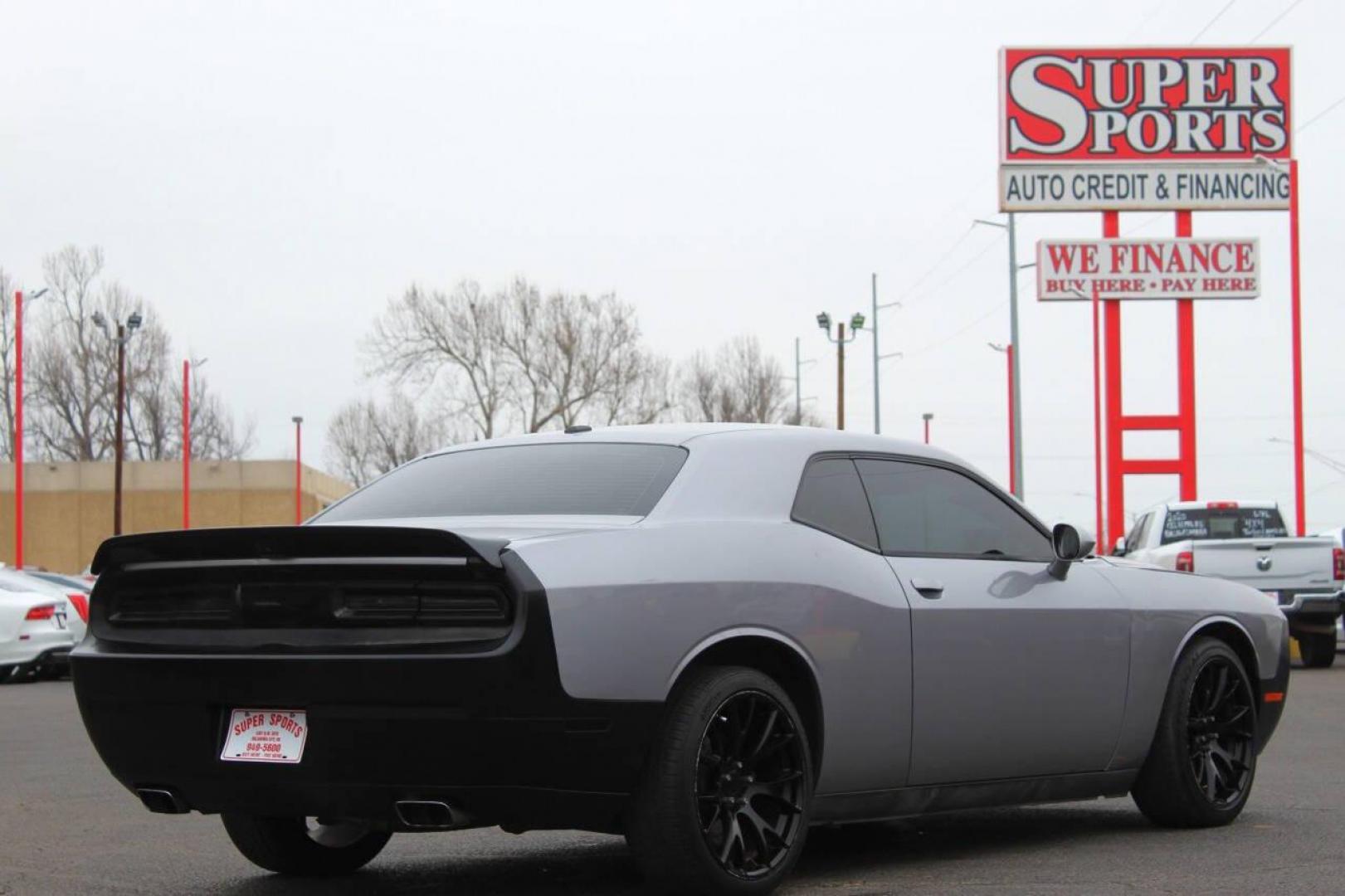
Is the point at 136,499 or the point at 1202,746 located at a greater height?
the point at 136,499

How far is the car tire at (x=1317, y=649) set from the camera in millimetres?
21219

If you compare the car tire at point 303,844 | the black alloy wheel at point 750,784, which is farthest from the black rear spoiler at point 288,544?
the car tire at point 303,844

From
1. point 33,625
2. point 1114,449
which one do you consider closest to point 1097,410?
point 1114,449

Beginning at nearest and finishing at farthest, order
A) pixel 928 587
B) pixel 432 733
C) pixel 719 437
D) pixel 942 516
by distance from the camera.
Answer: pixel 432 733 → pixel 719 437 → pixel 928 587 → pixel 942 516

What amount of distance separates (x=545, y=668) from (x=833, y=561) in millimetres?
1361

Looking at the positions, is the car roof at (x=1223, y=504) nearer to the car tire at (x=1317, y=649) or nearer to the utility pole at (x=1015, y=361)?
the car tire at (x=1317, y=649)

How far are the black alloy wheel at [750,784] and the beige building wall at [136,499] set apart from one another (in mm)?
66834

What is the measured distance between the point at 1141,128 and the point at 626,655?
3910 cm

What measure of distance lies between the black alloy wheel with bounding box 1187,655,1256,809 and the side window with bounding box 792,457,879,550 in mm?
1940

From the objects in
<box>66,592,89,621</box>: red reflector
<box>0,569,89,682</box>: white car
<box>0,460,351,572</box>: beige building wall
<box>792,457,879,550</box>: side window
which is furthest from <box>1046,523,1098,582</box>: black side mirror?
<box>0,460,351,572</box>: beige building wall

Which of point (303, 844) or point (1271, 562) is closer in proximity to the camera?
point (303, 844)

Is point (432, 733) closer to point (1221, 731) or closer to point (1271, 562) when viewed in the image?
point (1221, 731)

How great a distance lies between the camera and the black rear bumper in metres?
5.53

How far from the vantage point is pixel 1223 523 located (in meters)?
22.0
